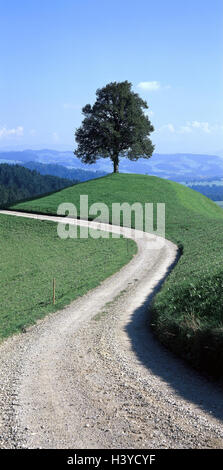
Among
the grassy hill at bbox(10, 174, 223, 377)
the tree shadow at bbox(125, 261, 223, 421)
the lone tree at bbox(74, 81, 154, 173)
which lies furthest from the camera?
the lone tree at bbox(74, 81, 154, 173)

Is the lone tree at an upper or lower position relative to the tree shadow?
upper

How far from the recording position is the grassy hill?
1761 centimetres

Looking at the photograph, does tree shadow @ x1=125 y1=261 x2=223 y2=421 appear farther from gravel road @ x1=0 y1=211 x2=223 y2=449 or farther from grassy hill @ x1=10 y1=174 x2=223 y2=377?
grassy hill @ x1=10 y1=174 x2=223 y2=377

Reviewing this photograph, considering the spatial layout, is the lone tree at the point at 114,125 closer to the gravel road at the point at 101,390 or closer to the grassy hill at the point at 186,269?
the grassy hill at the point at 186,269

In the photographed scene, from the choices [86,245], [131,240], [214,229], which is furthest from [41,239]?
[214,229]

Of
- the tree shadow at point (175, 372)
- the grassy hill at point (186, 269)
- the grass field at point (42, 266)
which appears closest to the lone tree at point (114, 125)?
the grassy hill at point (186, 269)

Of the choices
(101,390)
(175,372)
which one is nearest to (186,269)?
(175,372)

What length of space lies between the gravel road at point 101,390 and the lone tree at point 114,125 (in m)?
68.7

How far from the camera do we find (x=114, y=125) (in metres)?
89.5

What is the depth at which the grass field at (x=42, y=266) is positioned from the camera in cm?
2785

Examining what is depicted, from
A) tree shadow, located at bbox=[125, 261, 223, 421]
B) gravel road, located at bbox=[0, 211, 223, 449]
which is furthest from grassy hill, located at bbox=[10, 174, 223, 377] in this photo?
gravel road, located at bbox=[0, 211, 223, 449]

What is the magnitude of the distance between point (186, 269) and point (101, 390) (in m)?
17.3

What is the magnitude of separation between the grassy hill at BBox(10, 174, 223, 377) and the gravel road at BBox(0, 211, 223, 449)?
96 cm

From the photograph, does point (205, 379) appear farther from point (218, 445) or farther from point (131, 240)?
point (131, 240)
